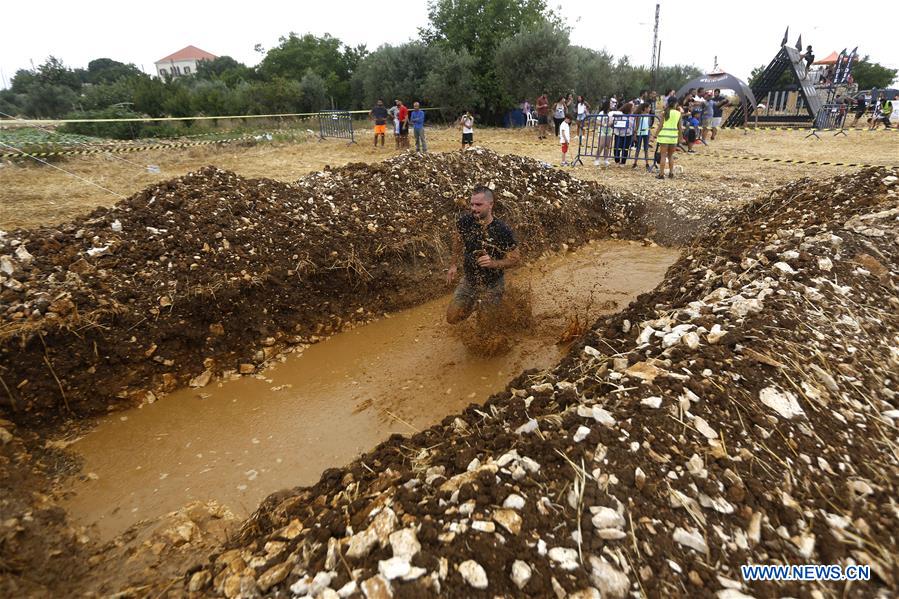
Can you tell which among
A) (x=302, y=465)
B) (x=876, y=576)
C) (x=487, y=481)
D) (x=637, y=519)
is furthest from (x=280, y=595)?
(x=876, y=576)

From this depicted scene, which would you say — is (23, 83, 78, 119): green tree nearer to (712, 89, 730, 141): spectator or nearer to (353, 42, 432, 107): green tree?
(353, 42, 432, 107): green tree

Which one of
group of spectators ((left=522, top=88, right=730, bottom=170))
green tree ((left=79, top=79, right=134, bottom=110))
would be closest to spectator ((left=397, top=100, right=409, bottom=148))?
group of spectators ((left=522, top=88, right=730, bottom=170))

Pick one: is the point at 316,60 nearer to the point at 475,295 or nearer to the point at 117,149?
the point at 117,149

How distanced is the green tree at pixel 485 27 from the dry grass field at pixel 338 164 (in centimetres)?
720

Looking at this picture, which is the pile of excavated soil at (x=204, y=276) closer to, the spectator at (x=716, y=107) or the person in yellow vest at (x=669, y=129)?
the person in yellow vest at (x=669, y=129)

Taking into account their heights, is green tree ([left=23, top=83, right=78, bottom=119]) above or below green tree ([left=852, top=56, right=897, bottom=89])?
below

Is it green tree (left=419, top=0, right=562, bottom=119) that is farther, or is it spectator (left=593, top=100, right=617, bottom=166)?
green tree (left=419, top=0, right=562, bottom=119)

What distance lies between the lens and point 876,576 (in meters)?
1.74

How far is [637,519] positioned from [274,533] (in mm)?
1763

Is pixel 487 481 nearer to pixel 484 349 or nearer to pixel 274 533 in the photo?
pixel 274 533

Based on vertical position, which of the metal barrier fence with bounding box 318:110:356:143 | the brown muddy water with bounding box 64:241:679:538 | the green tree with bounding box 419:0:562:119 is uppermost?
the green tree with bounding box 419:0:562:119

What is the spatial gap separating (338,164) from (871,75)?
184 ft

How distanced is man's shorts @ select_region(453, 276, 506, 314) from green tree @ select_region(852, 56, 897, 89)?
57.3 m

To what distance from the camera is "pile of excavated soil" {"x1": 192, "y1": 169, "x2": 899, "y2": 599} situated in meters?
1.84
